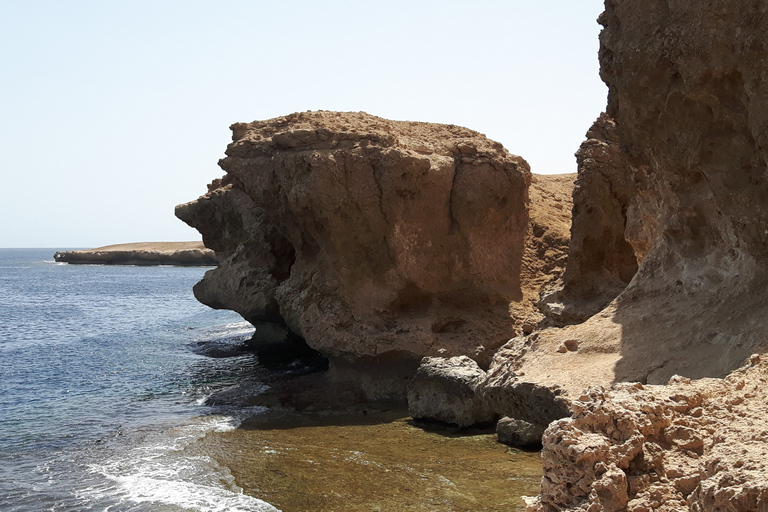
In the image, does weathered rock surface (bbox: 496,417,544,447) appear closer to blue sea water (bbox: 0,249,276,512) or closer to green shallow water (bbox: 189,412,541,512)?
green shallow water (bbox: 189,412,541,512)

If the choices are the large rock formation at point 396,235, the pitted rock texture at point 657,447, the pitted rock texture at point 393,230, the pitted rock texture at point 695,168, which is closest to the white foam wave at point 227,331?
the large rock formation at point 396,235

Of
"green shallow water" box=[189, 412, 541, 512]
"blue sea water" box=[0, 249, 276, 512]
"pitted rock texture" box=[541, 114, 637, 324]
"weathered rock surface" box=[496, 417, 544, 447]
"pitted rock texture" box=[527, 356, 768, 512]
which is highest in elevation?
"pitted rock texture" box=[541, 114, 637, 324]

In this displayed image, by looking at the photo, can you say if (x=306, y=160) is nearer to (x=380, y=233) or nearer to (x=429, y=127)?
(x=380, y=233)

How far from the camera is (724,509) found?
12.1 feet

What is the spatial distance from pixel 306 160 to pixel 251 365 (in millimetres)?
6939

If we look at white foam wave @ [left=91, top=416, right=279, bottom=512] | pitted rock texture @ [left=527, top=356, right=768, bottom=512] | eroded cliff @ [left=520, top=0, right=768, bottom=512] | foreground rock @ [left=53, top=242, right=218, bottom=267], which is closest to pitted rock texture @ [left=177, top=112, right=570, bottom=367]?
white foam wave @ [left=91, top=416, right=279, bottom=512]

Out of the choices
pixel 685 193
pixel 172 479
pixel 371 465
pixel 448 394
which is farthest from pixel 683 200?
pixel 172 479

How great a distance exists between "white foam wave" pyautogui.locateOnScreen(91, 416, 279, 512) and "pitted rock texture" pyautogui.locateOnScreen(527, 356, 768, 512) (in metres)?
4.98

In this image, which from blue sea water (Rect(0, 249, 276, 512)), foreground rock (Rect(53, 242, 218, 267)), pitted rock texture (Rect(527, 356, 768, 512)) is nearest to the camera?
pitted rock texture (Rect(527, 356, 768, 512))

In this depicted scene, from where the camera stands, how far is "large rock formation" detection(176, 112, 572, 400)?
577 inches

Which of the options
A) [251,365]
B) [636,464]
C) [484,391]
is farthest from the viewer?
[251,365]

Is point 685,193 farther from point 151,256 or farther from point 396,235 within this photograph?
point 151,256

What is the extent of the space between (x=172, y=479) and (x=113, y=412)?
5.38 m

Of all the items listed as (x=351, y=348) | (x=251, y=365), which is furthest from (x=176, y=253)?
(x=351, y=348)
